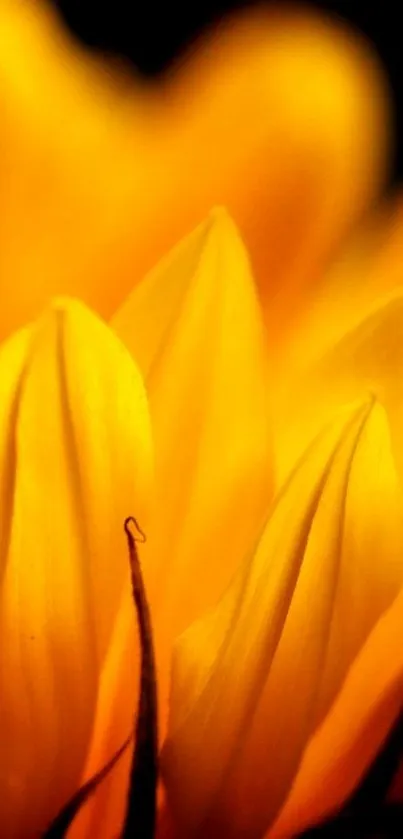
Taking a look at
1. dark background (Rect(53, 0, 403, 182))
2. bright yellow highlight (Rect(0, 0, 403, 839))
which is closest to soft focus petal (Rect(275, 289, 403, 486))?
bright yellow highlight (Rect(0, 0, 403, 839))

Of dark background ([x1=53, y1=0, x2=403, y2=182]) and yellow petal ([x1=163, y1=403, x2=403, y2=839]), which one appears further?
dark background ([x1=53, y1=0, x2=403, y2=182])

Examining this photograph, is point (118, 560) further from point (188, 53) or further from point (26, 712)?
point (188, 53)

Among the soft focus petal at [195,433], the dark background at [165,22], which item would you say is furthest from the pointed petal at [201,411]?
the dark background at [165,22]

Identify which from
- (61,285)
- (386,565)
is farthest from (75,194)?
(386,565)

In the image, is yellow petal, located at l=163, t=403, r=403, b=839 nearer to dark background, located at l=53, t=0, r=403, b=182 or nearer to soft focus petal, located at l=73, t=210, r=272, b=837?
soft focus petal, located at l=73, t=210, r=272, b=837

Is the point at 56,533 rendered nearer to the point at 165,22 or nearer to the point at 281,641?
the point at 281,641
